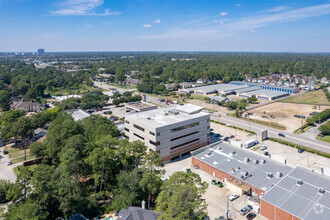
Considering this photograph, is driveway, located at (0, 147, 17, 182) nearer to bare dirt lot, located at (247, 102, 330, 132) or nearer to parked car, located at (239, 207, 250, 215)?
Answer: parked car, located at (239, 207, 250, 215)

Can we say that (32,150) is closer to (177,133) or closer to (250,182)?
(177,133)

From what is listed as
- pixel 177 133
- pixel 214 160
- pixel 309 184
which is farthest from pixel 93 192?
pixel 309 184

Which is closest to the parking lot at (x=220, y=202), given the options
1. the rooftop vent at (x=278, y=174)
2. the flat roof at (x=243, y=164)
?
the flat roof at (x=243, y=164)

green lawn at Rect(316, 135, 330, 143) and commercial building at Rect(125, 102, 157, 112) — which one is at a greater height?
commercial building at Rect(125, 102, 157, 112)

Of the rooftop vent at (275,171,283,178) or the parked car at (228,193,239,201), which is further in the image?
the rooftop vent at (275,171,283,178)

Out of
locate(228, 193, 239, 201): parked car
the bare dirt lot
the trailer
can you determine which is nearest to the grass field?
the bare dirt lot

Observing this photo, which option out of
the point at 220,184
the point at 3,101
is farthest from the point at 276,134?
the point at 3,101

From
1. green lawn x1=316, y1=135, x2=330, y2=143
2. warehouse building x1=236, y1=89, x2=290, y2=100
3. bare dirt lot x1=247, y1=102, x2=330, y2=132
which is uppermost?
warehouse building x1=236, y1=89, x2=290, y2=100

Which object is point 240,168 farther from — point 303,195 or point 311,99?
point 311,99
